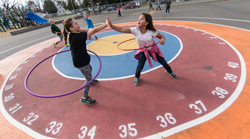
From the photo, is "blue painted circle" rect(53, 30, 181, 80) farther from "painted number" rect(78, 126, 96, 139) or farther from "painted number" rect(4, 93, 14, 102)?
"painted number" rect(78, 126, 96, 139)

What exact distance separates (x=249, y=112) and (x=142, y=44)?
3.35 metres

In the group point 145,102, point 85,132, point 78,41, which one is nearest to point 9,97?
point 85,132

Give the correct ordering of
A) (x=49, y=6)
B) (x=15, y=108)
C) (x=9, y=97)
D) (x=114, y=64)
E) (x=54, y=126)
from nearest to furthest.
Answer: (x=54, y=126) < (x=15, y=108) < (x=9, y=97) < (x=114, y=64) < (x=49, y=6)

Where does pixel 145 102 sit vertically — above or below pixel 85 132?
above

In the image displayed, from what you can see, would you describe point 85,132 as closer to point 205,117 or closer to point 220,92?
point 205,117

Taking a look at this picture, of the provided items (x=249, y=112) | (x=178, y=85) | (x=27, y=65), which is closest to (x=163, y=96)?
(x=178, y=85)

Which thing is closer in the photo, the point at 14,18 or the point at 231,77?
the point at 231,77

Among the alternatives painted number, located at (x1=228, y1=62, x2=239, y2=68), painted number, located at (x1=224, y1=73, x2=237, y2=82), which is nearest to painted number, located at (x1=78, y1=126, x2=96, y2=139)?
painted number, located at (x1=224, y1=73, x2=237, y2=82)

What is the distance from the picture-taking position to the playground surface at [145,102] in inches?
115

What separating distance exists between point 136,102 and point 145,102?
28cm

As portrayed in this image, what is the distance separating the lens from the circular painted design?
3043 millimetres

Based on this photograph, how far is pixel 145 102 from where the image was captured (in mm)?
3652

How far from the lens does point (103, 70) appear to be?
570 cm

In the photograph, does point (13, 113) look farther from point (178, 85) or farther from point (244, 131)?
point (244, 131)
